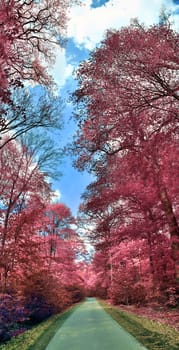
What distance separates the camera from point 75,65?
7.72 metres

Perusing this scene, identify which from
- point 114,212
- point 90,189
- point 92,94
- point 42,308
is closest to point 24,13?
point 92,94

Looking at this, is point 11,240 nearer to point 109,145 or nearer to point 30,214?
point 30,214

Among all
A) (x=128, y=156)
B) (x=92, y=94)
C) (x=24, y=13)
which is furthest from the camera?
(x=128, y=156)

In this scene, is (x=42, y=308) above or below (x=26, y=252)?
below

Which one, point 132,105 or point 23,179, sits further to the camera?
point 23,179

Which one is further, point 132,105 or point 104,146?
point 104,146

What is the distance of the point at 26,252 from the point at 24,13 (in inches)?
311

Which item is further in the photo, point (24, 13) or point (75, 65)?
point (75, 65)

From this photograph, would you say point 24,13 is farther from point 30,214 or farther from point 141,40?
point 30,214

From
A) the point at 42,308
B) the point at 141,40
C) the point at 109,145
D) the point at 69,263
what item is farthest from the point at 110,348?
the point at 69,263

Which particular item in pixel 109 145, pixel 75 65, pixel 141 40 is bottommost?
pixel 109 145

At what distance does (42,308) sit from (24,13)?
13.0 m

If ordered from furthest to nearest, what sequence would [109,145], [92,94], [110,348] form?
[109,145] → [92,94] → [110,348]

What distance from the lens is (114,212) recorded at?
14227mm
